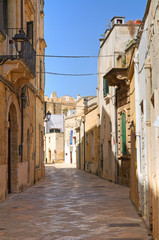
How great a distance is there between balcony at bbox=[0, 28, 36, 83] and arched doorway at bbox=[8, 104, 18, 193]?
4.36 feet

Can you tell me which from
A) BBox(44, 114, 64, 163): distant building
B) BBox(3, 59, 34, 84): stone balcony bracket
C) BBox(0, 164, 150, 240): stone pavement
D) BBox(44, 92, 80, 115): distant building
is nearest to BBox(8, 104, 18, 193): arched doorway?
BBox(3, 59, 34, 84): stone balcony bracket

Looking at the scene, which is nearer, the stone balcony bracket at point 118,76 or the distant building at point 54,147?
the stone balcony bracket at point 118,76

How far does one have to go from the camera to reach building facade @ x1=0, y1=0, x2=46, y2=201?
12188 millimetres

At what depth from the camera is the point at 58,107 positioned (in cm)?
8162

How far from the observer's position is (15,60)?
1206cm

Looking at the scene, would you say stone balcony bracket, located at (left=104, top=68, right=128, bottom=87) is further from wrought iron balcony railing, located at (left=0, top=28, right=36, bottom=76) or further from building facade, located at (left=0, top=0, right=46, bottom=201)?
wrought iron balcony railing, located at (left=0, top=28, right=36, bottom=76)

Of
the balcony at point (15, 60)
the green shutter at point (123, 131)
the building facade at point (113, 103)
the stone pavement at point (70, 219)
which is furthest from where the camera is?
the building facade at point (113, 103)

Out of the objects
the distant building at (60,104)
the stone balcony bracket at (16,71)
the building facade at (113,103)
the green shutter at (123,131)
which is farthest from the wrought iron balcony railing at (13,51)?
the distant building at (60,104)

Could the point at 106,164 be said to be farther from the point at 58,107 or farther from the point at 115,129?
the point at 58,107

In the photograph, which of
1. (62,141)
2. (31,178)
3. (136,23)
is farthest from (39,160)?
(62,141)

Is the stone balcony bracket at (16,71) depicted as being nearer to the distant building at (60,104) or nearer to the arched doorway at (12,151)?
the arched doorway at (12,151)

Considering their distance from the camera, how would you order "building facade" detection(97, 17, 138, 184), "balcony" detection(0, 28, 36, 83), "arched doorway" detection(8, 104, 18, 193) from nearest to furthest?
"balcony" detection(0, 28, 36, 83)
"arched doorway" detection(8, 104, 18, 193)
"building facade" detection(97, 17, 138, 184)

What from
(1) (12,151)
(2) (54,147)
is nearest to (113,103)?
(1) (12,151)

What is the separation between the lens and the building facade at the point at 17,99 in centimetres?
1219
